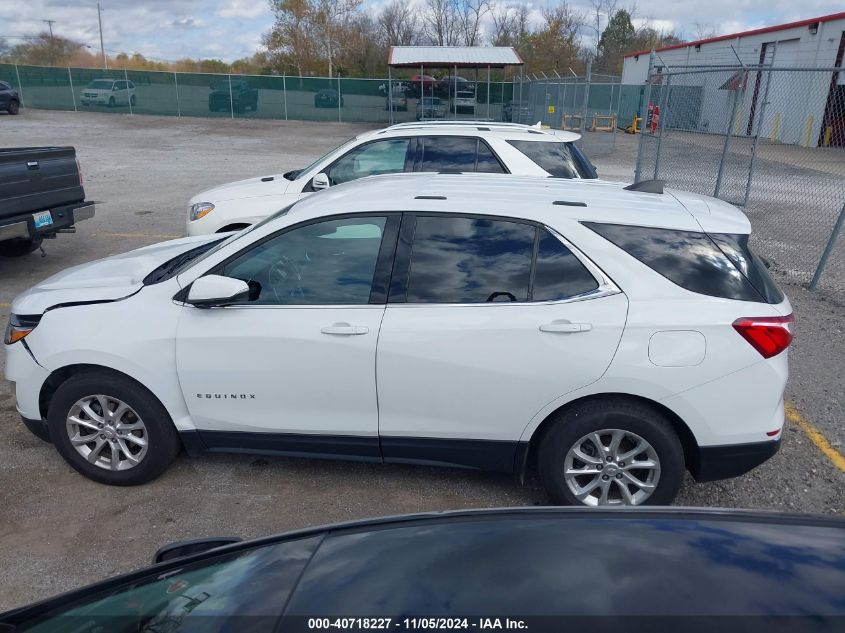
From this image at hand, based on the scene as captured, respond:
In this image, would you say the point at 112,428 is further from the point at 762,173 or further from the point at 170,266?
the point at 762,173

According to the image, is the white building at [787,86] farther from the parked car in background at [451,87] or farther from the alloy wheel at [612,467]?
the alloy wheel at [612,467]

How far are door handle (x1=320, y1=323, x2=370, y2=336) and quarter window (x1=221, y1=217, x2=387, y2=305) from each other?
0.16 m

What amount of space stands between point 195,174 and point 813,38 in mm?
23625

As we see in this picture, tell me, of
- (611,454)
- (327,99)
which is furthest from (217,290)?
(327,99)

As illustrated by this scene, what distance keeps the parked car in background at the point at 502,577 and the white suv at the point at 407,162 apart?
5.63m

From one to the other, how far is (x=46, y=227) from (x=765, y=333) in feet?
24.0

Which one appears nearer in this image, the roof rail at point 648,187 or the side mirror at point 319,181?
the roof rail at point 648,187

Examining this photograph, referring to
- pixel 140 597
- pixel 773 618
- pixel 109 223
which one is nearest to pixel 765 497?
pixel 773 618

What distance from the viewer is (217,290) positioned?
138 inches

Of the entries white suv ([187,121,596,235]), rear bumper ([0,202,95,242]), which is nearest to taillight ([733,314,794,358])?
white suv ([187,121,596,235])

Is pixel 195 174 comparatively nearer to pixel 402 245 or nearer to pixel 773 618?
pixel 402 245

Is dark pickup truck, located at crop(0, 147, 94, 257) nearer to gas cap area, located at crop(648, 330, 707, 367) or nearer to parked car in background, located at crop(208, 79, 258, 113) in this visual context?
gas cap area, located at crop(648, 330, 707, 367)

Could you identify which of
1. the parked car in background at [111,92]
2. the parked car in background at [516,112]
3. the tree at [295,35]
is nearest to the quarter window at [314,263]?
the parked car in background at [516,112]

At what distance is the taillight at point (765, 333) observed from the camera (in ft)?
10.8
